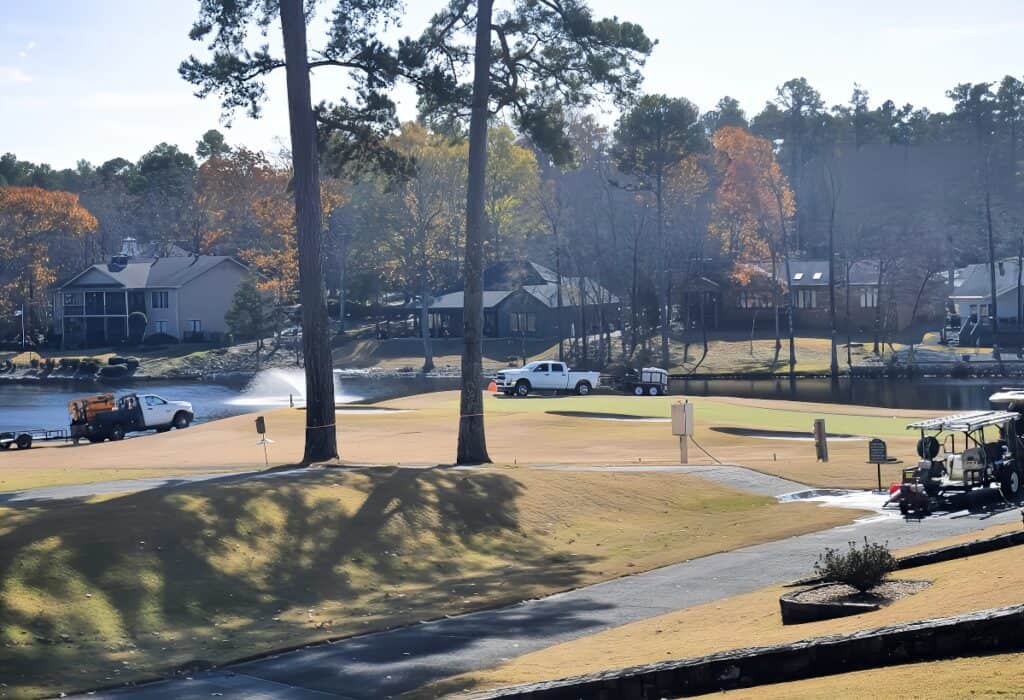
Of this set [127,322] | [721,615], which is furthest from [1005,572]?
[127,322]

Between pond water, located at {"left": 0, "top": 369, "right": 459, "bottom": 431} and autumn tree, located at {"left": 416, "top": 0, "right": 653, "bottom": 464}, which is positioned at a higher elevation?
autumn tree, located at {"left": 416, "top": 0, "right": 653, "bottom": 464}

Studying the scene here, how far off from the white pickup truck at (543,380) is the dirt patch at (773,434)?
2040 centimetres

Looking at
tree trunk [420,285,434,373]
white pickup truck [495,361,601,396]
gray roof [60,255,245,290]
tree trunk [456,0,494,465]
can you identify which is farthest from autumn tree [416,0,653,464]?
gray roof [60,255,245,290]

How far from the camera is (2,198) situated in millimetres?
120250

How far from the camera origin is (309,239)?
104ft

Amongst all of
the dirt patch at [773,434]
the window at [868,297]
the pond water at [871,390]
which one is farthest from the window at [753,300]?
the dirt patch at [773,434]

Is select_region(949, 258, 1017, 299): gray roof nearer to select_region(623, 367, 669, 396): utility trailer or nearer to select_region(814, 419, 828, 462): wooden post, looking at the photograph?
select_region(623, 367, 669, 396): utility trailer

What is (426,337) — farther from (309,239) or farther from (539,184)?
(309,239)

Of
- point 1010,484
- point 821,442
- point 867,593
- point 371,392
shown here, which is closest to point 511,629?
point 867,593

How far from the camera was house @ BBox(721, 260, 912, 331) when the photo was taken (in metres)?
106

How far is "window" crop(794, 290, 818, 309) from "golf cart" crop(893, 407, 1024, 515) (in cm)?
8229

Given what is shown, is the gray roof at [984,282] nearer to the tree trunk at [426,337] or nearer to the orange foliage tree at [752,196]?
the orange foliage tree at [752,196]

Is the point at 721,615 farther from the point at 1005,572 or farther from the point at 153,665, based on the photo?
the point at 153,665

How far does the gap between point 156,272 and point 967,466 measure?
3954 inches
